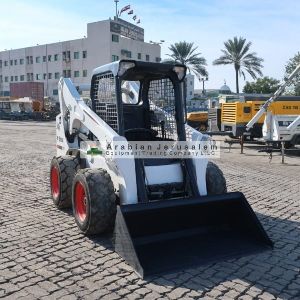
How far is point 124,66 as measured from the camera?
17.4 feet

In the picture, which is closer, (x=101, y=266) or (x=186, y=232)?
(x=101, y=266)

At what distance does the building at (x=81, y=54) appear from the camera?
62.6 metres

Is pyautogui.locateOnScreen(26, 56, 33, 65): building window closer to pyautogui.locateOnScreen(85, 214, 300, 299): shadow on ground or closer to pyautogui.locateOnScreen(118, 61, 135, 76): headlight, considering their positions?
pyautogui.locateOnScreen(118, 61, 135, 76): headlight

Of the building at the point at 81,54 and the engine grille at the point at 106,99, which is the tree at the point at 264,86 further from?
the engine grille at the point at 106,99

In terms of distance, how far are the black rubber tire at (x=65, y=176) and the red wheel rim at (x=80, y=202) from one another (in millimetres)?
789

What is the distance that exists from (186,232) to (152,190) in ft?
2.23

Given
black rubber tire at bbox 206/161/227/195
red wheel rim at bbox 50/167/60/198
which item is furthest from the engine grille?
black rubber tire at bbox 206/161/227/195

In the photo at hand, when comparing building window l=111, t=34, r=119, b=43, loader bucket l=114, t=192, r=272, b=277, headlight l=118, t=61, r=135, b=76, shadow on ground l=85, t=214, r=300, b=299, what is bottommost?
shadow on ground l=85, t=214, r=300, b=299

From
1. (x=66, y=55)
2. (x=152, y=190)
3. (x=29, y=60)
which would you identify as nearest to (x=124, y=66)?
(x=152, y=190)

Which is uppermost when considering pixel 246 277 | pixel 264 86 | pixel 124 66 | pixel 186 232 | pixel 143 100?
pixel 264 86

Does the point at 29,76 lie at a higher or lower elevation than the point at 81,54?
lower

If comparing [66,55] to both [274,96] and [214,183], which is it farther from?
[214,183]

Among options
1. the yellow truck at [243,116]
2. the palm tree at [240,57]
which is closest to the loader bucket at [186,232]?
the yellow truck at [243,116]

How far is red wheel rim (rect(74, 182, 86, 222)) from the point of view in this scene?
554 cm
